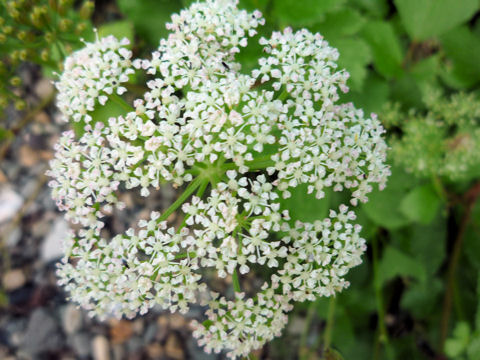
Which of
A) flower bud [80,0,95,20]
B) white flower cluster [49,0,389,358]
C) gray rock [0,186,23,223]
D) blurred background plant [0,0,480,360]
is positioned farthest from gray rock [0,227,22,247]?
white flower cluster [49,0,389,358]

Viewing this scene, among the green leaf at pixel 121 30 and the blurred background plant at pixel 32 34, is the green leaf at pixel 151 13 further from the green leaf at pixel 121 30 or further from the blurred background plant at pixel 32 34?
the blurred background plant at pixel 32 34

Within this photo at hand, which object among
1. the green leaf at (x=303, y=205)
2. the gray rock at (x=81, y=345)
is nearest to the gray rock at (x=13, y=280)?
the gray rock at (x=81, y=345)

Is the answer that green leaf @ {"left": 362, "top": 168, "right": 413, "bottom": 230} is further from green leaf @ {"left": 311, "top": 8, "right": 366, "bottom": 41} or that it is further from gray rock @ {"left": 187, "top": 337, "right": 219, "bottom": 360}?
Result: gray rock @ {"left": 187, "top": 337, "right": 219, "bottom": 360}

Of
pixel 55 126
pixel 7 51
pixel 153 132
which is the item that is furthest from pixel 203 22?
pixel 55 126

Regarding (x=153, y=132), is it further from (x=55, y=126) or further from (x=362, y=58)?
(x=55, y=126)

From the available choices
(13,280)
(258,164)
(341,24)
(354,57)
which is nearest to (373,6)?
(341,24)

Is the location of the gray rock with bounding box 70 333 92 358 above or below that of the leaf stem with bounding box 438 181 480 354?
below
